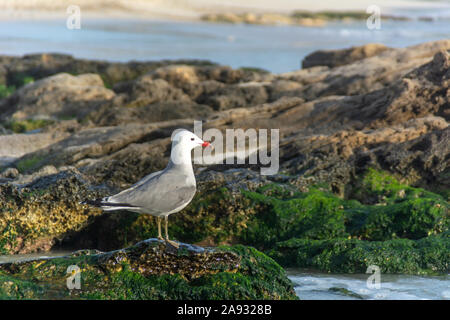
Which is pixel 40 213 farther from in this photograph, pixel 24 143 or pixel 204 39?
pixel 204 39

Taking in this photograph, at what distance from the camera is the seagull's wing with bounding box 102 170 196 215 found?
6.03m

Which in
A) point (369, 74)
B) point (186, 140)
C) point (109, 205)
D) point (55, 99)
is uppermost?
point (369, 74)

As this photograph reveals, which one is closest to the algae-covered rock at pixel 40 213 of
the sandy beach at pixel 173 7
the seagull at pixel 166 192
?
the seagull at pixel 166 192

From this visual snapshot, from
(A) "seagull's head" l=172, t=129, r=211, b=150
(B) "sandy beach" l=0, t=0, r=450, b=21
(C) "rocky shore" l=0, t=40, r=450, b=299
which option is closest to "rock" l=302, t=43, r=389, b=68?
(C) "rocky shore" l=0, t=40, r=450, b=299

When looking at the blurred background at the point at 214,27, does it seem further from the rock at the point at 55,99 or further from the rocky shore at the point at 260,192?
the rocky shore at the point at 260,192

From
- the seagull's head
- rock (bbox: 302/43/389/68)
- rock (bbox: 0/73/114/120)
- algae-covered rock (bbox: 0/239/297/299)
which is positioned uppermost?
rock (bbox: 302/43/389/68)

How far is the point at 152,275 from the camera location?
19.7 feet

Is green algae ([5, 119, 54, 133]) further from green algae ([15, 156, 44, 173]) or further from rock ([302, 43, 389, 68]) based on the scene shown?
rock ([302, 43, 389, 68])

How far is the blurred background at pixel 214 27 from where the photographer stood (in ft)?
130

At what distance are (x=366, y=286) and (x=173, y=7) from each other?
4133 centimetres

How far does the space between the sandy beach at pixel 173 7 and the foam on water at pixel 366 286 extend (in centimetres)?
3853

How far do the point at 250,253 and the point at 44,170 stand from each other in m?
5.19

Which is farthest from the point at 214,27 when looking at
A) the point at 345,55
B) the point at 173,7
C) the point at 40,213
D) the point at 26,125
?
the point at 40,213

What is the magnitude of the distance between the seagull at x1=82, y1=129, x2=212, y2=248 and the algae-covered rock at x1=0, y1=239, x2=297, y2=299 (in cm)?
20
